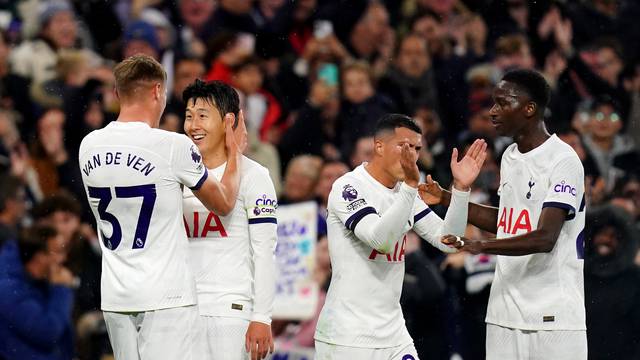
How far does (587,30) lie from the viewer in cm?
1534

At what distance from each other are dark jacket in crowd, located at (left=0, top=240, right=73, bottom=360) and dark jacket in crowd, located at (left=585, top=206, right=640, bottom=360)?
4398 millimetres

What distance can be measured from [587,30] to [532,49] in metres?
0.81

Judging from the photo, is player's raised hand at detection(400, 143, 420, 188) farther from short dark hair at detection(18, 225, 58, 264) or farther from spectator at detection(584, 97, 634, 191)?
spectator at detection(584, 97, 634, 191)

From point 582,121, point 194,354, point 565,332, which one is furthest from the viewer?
point 582,121

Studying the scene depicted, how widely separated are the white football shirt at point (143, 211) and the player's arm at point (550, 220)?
5.12ft

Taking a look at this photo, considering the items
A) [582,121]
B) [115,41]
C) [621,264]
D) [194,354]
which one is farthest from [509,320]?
[115,41]

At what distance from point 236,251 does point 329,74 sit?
21.9ft

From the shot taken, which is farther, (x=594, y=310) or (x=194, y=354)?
(x=594, y=310)

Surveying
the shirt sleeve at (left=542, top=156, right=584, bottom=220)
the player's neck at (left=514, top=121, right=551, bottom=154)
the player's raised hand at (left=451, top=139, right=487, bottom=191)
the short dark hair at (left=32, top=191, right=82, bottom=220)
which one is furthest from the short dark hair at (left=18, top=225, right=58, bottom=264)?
the shirt sleeve at (left=542, top=156, right=584, bottom=220)

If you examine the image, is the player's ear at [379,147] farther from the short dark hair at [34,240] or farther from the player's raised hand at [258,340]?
the short dark hair at [34,240]

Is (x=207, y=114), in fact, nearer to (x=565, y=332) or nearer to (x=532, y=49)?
(x=565, y=332)

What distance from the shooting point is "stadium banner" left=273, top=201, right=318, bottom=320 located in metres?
11.0

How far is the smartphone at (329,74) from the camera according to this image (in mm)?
13454

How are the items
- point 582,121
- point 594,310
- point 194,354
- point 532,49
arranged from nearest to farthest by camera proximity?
point 194,354
point 594,310
point 582,121
point 532,49
